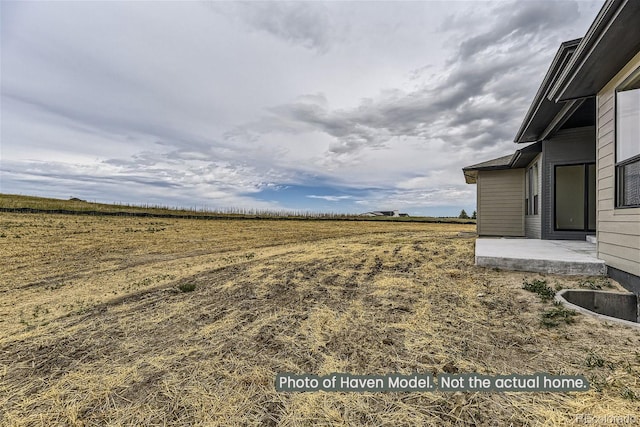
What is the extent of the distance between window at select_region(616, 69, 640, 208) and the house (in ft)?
0.04

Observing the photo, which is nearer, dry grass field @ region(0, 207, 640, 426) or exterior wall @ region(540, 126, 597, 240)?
dry grass field @ region(0, 207, 640, 426)

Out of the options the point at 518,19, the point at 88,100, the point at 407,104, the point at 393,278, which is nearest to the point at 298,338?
the point at 393,278

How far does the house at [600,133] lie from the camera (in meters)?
3.13

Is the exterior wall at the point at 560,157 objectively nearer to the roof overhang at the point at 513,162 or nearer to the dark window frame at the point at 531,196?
the roof overhang at the point at 513,162

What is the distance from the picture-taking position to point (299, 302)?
3561mm

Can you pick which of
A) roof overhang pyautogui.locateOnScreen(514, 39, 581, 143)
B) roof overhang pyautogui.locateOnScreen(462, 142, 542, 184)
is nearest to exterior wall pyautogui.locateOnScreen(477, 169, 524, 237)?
roof overhang pyautogui.locateOnScreen(462, 142, 542, 184)

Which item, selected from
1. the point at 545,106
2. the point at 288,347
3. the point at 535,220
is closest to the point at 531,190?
the point at 535,220

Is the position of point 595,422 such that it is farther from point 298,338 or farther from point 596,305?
point 596,305

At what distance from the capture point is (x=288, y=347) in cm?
238

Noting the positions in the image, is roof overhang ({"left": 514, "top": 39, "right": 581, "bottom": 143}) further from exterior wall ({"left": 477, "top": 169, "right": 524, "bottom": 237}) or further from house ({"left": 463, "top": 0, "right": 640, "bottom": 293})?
exterior wall ({"left": 477, "top": 169, "right": 524, "bottom": 237})

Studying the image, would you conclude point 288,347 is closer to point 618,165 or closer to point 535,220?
point 618,165

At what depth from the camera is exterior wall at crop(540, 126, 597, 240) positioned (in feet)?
20.5

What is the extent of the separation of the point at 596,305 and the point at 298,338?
354 cm

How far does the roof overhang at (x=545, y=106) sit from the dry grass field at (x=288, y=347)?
11.2 ft
